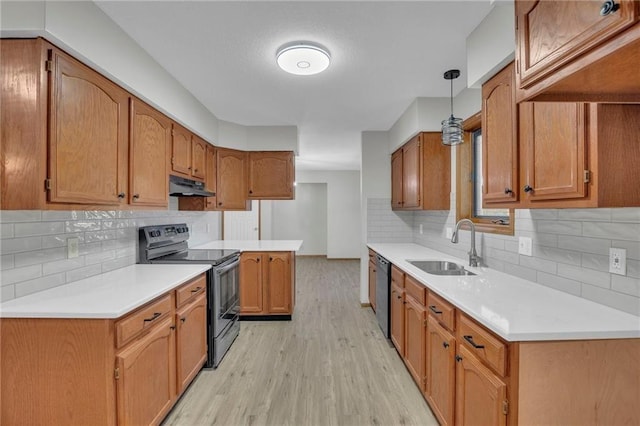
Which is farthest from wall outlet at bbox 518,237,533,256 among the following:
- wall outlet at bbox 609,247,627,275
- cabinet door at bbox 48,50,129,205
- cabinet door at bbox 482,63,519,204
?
cabinet door at bbox 48,50,129,205

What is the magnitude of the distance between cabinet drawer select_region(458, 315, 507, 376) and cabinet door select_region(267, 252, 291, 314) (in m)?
2.41

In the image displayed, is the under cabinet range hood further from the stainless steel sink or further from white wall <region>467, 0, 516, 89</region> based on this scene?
white wall <region>467, 0, 516, 89</region>

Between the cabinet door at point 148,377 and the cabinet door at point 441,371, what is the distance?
5.44 feet

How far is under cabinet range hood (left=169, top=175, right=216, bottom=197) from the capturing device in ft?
8.76

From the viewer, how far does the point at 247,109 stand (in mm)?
3373

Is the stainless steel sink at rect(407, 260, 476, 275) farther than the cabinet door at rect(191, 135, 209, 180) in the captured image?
No

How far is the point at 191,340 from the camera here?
7.51 ft

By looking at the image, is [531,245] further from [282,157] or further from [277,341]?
[282,157]

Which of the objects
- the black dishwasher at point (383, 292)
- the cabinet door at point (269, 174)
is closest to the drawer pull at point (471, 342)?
the black dishwasher at point (383, 292)

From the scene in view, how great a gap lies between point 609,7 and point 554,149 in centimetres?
73

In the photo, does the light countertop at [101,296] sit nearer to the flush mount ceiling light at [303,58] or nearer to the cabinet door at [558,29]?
the flush mount ceiling light at [303,58]

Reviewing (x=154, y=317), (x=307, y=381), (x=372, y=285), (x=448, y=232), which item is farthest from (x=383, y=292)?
(x=154, y=317)

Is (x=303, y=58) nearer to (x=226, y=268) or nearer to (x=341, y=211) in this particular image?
(x=226, y=268)

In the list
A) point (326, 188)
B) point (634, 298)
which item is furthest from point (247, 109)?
point (326, 188)
